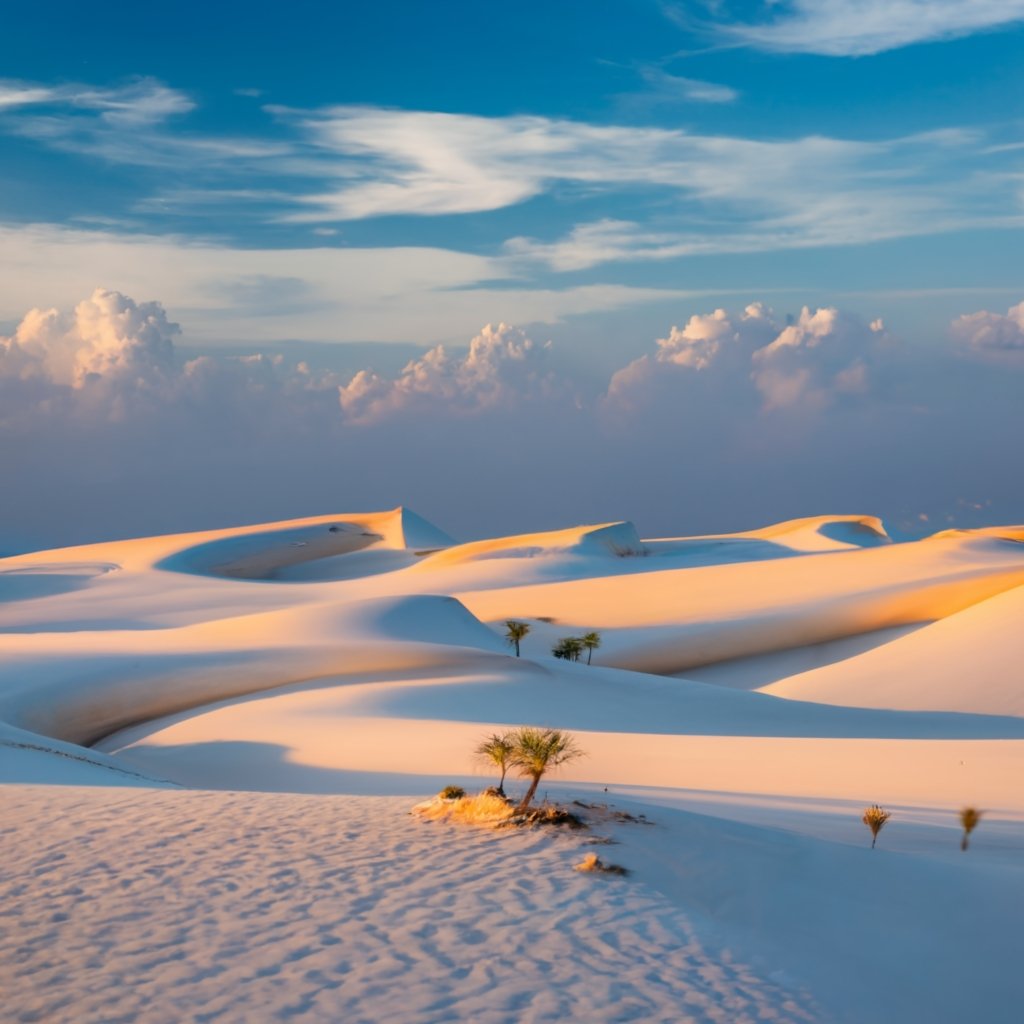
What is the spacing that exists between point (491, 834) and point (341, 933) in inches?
136

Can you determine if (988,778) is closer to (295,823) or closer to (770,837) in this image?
(770,837)

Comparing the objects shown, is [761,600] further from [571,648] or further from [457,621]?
[457,621]

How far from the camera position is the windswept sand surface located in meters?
8.58

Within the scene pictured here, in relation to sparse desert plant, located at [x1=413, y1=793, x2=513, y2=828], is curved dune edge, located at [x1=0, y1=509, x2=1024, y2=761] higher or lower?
lower

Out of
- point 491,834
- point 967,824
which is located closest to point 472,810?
point 491,834

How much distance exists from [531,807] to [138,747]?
19.2 metres

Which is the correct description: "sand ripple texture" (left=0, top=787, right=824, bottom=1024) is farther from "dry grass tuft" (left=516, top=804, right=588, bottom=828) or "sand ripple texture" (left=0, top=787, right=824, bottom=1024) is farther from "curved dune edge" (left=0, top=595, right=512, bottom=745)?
"curved dune edge" (left=0, top=595, right=512, bottom=745)

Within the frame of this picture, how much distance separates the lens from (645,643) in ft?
197

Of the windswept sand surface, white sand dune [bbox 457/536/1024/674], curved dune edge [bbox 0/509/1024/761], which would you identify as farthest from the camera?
white sand dune [bbox 457/536/1024/674]

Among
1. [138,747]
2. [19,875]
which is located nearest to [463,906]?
[19,875]

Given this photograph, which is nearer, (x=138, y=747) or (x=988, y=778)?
(x=988, y=778)

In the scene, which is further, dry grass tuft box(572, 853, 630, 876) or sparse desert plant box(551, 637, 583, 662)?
sparse desert plant box(551, 637, 583, 662)

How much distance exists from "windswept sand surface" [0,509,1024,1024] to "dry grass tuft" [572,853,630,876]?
0.20m

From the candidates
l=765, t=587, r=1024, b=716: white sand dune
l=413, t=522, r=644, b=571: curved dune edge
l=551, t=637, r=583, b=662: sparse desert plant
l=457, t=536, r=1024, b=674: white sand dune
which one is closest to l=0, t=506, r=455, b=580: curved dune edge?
l=413, t=522, r=644, b=571: curved dune edge
